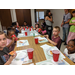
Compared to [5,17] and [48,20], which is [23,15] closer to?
[5,17]

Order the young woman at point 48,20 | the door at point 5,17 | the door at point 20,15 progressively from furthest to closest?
1. the door at point 20,15
2. the door at point 5,17
3. the young woman at point 48,20

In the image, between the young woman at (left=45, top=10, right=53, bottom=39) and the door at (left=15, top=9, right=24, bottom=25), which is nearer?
the young woman at (left=45, top=10, right=53, bottom=39)

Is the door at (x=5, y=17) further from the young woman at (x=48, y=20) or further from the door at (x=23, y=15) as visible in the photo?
the young woman at (x=48, y=20)

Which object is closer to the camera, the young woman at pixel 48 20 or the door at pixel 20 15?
the young woman at pixel 48 20

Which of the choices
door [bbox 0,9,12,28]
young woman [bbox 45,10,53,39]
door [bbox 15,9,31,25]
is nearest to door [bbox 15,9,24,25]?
door [bbox 15,9,31,25]

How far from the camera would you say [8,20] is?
14.4 ft

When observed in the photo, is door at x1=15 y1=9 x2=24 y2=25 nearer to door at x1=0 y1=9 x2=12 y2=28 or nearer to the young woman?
door at x1=0 y1=9 x2=12 y2=28

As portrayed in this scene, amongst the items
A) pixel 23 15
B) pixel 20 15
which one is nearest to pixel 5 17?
pixel 20 15

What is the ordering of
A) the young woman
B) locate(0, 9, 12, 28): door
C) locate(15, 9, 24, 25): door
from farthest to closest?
locate(15, 9, 24, 25): door
locate(0, 9, 12, 28): door
the young woman

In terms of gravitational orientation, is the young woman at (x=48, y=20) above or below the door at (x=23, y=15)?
below

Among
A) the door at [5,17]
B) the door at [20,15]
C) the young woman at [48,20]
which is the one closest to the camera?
the young woman at [48,20]

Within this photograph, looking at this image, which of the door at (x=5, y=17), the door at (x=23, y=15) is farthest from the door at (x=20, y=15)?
the door at (x=5, y=17)
